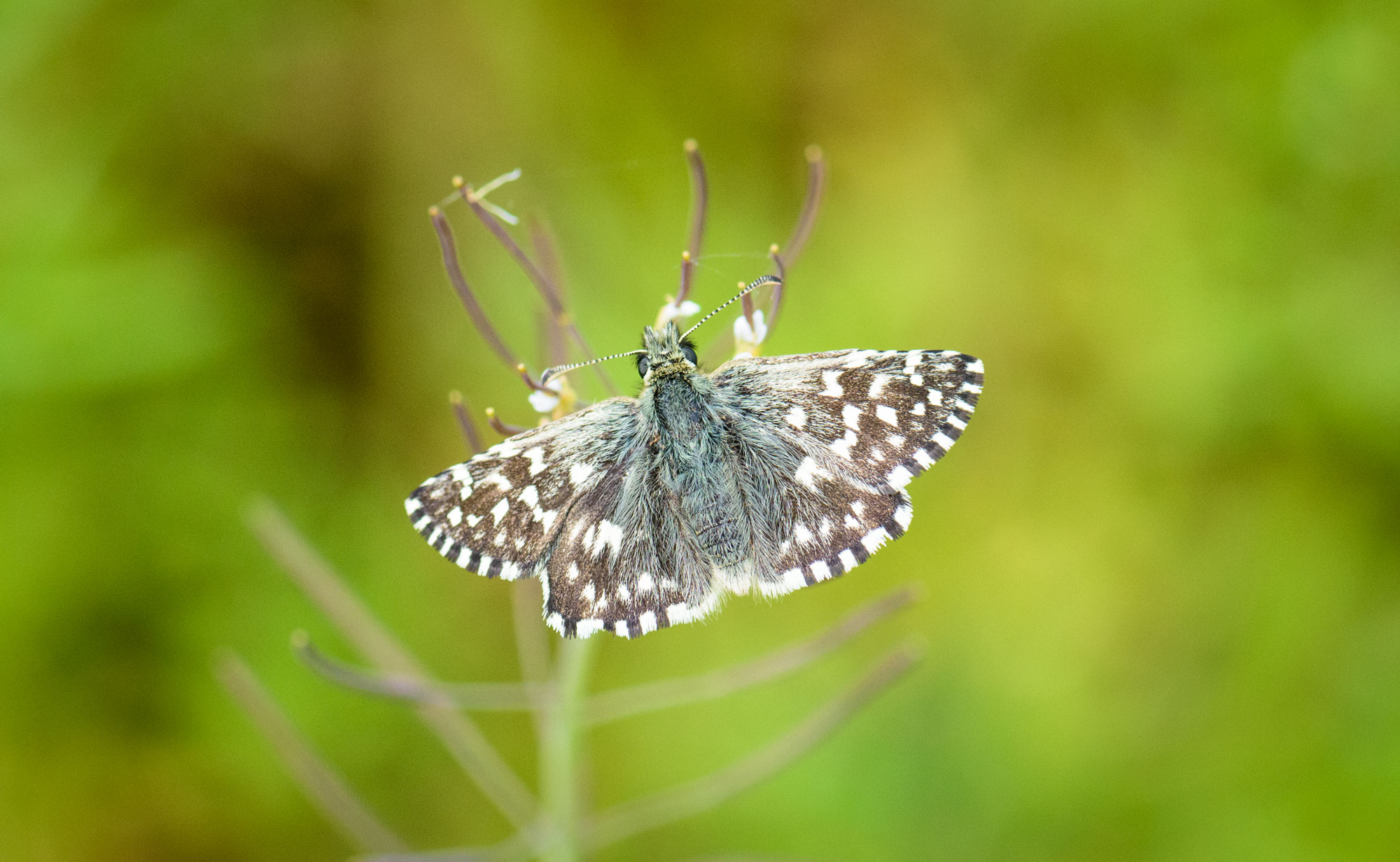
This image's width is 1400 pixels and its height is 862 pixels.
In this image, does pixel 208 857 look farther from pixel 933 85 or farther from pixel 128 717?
pixel 933 85

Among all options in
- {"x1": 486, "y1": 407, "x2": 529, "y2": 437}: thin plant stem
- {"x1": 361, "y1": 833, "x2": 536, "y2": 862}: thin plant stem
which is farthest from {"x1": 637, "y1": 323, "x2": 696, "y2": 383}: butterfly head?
{"x1": 361, "y1": 833, "x2": 536, "y2": 862}: thin plant stem

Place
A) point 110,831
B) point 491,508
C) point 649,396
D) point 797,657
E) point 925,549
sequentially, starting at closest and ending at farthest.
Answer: point 491,508
point 649,396
point 797,657
point 110,831
point 925,549

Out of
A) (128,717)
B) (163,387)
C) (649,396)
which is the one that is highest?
(163,387)

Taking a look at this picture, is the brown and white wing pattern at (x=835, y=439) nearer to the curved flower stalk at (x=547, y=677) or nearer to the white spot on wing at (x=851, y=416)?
the white spot on wing at (x=851, y=416)

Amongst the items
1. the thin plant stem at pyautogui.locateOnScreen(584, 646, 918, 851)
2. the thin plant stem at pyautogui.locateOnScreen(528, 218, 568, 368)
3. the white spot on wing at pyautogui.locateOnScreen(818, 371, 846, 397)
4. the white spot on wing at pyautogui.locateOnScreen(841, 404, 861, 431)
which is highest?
the thin plant stem at pyautogui.locateOnScreen(528, 218, 568, 368)

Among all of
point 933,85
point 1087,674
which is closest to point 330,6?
point 933,85

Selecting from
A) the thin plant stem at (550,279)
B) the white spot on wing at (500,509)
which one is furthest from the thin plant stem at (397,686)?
the thin plant stem at (550,279)

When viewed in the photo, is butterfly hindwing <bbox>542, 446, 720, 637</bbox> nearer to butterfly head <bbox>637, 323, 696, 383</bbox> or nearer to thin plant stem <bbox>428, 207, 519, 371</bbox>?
butterfly head <bbox>637, 323, 696, 383</bbox>
